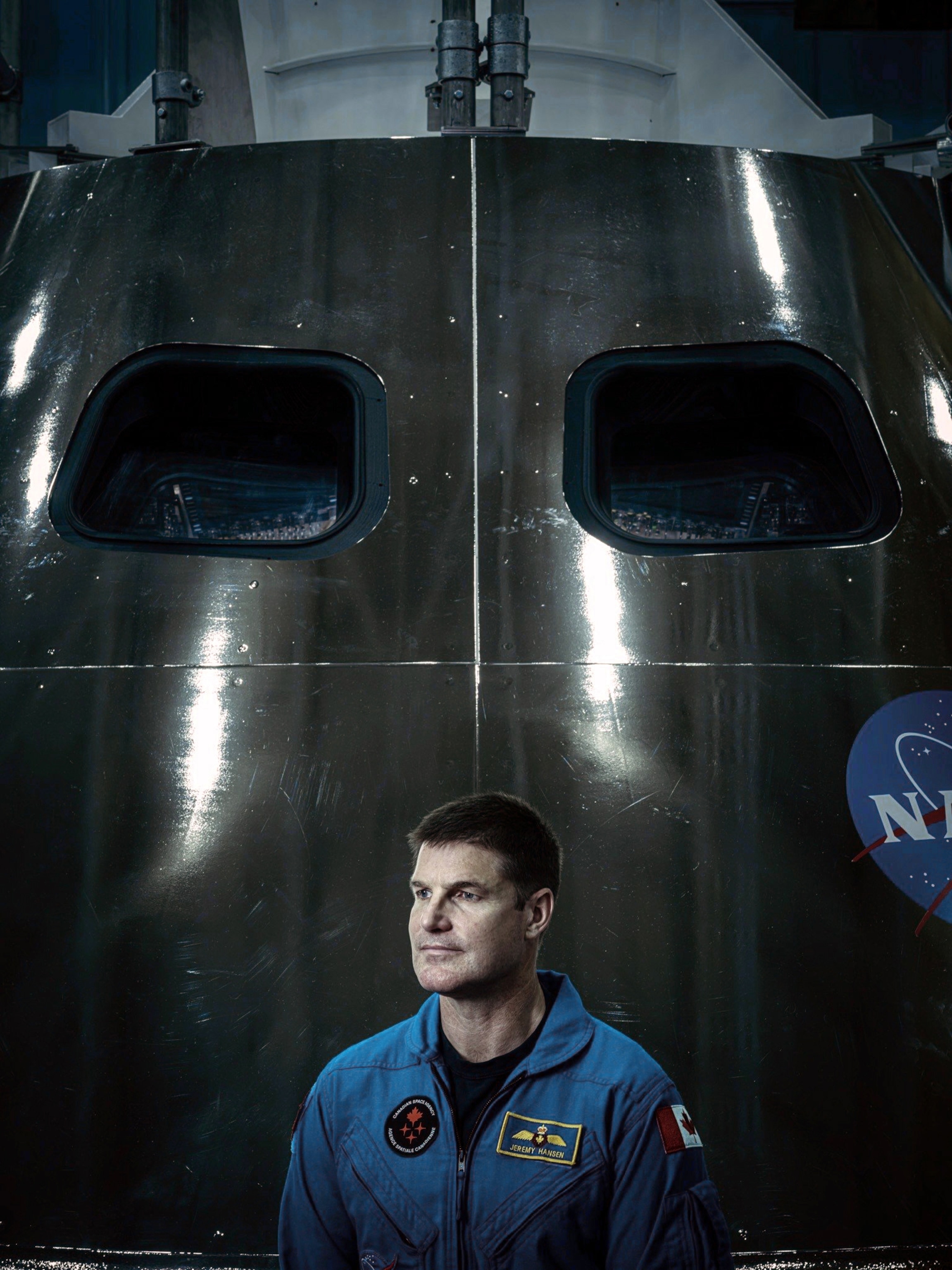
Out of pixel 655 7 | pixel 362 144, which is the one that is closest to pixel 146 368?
pixel 362 144

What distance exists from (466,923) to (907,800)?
1.32 metres

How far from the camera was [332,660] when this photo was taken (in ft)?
9.48

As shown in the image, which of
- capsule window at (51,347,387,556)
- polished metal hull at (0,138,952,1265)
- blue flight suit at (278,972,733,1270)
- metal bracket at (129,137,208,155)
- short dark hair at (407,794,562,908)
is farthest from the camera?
metal bracket at (129,137,208,155)

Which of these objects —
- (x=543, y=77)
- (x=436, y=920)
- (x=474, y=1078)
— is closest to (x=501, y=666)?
(x=436, y=920)

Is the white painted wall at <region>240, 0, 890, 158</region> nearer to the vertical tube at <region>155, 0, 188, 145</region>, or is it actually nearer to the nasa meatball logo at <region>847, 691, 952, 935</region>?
the vertical tube at <region>155, 0, 188, 145</region>

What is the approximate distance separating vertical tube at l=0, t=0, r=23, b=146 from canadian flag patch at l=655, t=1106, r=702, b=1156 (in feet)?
13.2

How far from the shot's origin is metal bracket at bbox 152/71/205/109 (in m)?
3.86

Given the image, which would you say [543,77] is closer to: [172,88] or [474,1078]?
[172,88]

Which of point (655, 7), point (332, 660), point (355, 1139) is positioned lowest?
point (355, 1139)

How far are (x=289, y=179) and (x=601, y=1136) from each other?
2.47 meters

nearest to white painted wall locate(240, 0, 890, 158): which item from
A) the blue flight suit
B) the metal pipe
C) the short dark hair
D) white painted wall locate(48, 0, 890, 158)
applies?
white painted wall locate(48, 0, 890, 158)

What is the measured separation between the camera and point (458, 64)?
3.63m

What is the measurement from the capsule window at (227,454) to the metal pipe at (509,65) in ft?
3.20

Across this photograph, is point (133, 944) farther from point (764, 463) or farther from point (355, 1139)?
point (764, 463)
